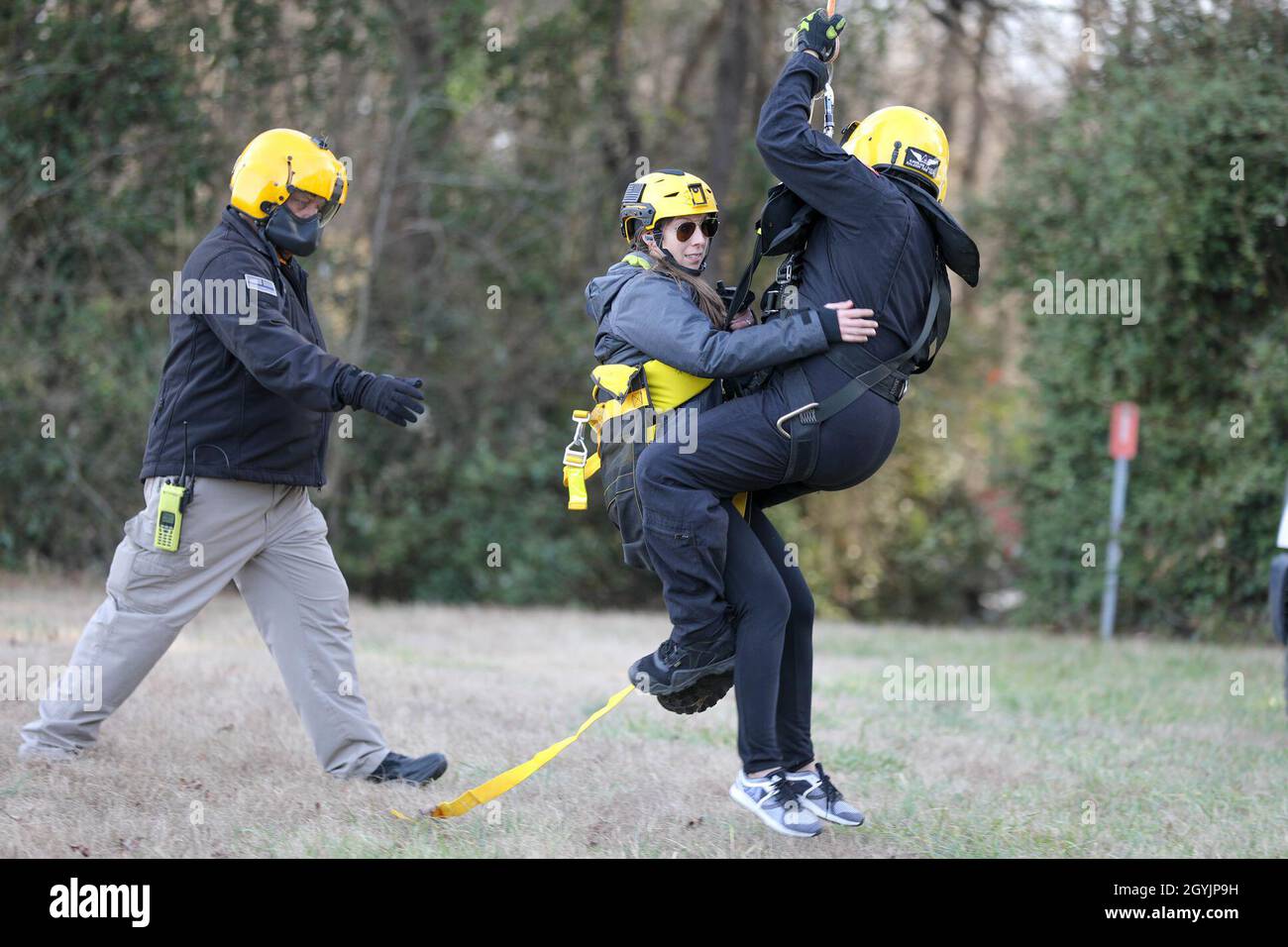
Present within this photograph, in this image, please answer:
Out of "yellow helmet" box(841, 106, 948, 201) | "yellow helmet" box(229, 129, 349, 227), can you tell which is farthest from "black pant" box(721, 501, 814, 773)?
"yellow helmet" box(229, 129, 349, 227)

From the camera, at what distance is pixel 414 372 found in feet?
49.9

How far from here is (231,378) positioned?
532cm

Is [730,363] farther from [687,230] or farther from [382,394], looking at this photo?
[382,394]

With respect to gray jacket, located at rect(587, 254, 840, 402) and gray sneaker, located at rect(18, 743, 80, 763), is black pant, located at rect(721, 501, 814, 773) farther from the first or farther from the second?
gray sneaker, located at rect(18, 743, 80, 763)

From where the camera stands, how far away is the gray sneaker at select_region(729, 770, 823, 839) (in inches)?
187

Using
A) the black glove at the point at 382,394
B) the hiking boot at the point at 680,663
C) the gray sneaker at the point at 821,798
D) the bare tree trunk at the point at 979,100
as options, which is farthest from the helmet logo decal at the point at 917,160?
the bare tree trunk at the point at 979,100

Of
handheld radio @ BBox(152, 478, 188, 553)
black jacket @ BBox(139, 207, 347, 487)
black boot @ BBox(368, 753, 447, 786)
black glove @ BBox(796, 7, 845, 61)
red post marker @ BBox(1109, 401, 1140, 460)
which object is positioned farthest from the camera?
red post marker @ BBox(1109, 401, 1140, 460)

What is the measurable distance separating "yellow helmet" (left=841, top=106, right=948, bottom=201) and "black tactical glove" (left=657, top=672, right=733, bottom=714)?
179 centimetres

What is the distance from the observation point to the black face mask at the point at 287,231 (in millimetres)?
5344

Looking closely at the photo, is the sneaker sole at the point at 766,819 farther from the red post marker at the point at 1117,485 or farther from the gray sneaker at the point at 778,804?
the red post marker at the point at 1117,485

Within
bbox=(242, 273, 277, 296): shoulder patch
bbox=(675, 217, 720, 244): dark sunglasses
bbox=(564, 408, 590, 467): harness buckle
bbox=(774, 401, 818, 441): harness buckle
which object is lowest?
bbox=(564, 408, 590, 467): harness buckle

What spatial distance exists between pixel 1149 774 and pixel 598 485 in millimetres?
9432

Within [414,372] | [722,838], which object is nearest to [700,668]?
[722,838]

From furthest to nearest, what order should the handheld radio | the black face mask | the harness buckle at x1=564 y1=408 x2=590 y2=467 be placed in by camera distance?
the black face mask < the handheld radio < the harness buckle at x1=564 y1=408 x2=590 y2=467
